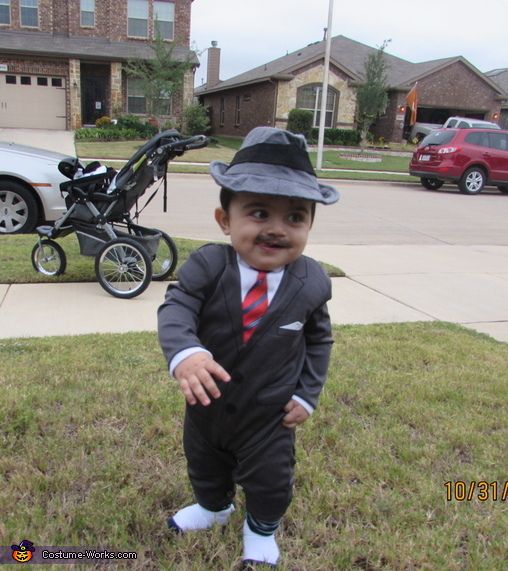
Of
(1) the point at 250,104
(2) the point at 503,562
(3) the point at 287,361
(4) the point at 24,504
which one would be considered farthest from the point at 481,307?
(1) the point at 250,104

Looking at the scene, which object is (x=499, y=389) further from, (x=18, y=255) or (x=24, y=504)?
(x=18, y=255)

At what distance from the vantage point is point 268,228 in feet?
5.64

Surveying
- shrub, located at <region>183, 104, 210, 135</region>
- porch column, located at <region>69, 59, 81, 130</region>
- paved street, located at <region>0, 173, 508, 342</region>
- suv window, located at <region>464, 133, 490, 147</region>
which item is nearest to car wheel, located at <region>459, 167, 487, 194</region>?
suv window, located at <region>464, 133, 490, 147</region>

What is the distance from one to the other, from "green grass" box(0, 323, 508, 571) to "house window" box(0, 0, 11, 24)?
27720 mm

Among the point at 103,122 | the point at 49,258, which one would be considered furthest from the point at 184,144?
the point at 103,122

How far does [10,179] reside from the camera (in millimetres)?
6754

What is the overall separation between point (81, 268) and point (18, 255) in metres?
0.73

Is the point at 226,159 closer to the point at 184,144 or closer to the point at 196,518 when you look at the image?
the point at 184,144

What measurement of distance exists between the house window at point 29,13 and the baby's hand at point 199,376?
29703 millimetres

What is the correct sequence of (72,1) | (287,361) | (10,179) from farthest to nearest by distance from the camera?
1. (72,1)
2. (10,179)
3. (287,361)

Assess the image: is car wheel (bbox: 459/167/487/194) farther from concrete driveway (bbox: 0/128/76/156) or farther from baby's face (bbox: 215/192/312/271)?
baby's face (bbox: 215/192/312/271)

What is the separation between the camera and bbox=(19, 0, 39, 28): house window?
26.2 m

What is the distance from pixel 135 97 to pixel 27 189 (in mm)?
22383
